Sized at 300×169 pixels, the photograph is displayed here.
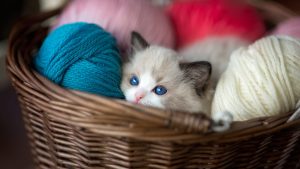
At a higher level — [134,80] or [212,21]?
[212,21]

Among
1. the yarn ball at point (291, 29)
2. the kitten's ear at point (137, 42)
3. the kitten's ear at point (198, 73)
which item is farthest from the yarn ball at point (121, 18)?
the yarn ball at point (291, 29)

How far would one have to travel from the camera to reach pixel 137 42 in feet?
2.80

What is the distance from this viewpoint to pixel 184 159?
0.68 meters

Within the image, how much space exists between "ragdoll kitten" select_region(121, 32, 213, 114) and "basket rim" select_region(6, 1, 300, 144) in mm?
149

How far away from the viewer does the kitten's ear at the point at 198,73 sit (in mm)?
781

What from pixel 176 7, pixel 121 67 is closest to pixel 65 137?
pixel 121 67

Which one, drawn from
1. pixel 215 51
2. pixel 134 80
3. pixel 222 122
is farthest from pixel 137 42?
pixel 222 122

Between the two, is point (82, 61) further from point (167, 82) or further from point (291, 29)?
point (291, 29)

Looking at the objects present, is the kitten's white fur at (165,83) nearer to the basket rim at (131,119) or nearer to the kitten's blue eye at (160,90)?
the kitten's blue eye at (160,90)

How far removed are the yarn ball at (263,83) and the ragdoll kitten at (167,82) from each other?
41 millimetres

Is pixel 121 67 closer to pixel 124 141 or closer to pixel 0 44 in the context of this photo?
pixel 124 141

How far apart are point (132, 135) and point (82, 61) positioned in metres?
0.24

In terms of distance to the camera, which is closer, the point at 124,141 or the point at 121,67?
the point at 124,141

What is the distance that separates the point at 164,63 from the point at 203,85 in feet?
0.31
